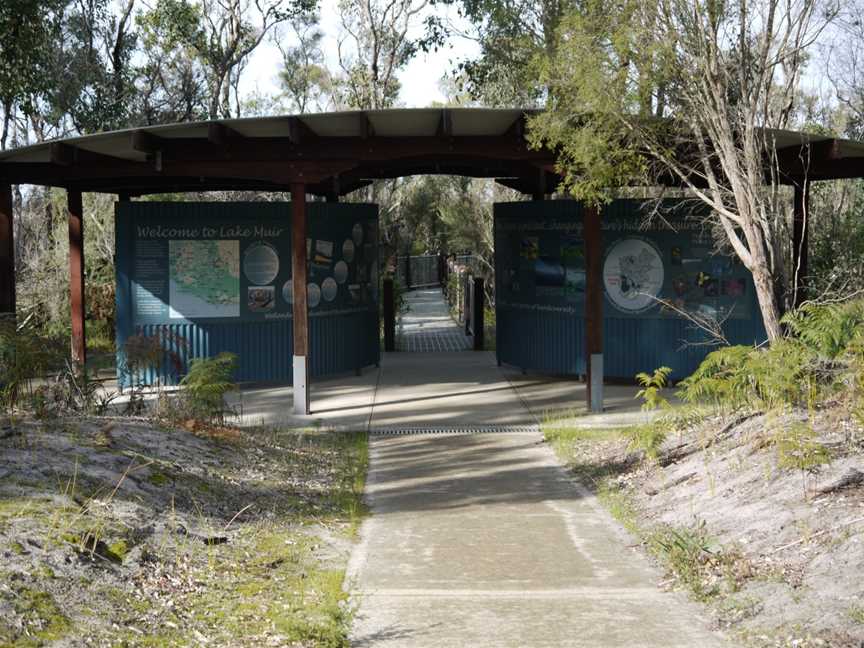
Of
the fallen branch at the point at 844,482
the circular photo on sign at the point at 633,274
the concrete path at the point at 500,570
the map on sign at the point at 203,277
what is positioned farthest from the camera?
the map on sign at the point at 203,277

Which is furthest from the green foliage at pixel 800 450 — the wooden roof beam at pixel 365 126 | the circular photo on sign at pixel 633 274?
the circular photo on sign at pixel 633 274

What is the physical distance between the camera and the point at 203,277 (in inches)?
635

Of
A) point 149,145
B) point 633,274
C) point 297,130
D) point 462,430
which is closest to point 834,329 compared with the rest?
point 462,430

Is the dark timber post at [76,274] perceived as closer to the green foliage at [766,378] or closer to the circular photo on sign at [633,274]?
the circular photo on sign at [633,274]

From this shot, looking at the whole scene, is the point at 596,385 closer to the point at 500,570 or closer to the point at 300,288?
the point at 300,288

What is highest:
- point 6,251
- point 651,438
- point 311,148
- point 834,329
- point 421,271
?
point 311,148

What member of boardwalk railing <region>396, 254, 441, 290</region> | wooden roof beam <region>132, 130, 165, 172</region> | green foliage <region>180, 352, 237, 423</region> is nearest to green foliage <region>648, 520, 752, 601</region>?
green foliage <region>180, 352, 237, 423</region>

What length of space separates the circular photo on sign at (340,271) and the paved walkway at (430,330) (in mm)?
4728

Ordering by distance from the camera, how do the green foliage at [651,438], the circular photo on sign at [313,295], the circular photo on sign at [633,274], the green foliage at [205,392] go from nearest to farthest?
the green foliage at [651,438]
the green foliage at [205,392]
the circular photo on sign at [633,274]
the circular photo on sign at [313,295]

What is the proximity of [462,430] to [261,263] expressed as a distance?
16.0 ft

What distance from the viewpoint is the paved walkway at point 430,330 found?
22.6m

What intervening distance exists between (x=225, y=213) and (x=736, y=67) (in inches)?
303

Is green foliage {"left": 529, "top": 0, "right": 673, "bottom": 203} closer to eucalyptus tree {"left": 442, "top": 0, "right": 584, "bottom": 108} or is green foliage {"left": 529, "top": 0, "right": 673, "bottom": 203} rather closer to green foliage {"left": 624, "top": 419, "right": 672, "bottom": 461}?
green foliage {"left": 624, "top": 419, "right": 672, "bottom": 461}

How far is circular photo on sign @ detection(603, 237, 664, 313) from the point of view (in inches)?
621
